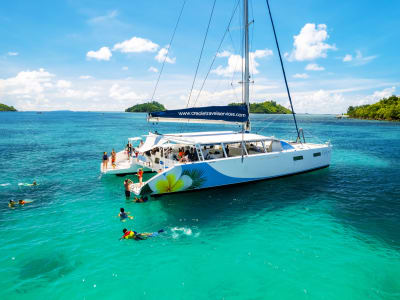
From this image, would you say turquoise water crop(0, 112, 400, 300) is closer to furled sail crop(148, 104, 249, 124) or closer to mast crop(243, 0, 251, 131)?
furled sail crop(148, 104, 249, 124)

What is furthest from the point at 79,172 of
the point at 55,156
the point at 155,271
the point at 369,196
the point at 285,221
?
the point at 369,196

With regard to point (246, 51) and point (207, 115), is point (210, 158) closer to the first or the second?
point (207, 115)

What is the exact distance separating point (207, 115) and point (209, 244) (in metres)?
8.68

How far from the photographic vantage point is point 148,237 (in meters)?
10.1

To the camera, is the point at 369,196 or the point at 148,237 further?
the point at 369,196

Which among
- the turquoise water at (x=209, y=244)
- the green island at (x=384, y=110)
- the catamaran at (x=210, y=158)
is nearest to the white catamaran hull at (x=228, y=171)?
the catamaran at (x=210, y=158)

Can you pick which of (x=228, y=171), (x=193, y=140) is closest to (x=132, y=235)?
(x=193, y=140)

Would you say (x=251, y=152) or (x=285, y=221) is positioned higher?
(x=251, y=152)

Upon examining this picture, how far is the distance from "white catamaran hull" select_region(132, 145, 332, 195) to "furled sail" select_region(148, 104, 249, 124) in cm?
276

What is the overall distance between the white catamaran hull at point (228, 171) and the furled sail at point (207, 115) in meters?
2.76

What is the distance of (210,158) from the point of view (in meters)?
15.3

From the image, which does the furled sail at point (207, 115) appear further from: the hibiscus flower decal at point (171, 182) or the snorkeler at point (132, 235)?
the snorkeler at point (132, 235)

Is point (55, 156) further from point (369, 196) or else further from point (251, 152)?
point (369, 196)

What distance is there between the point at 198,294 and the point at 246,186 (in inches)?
398
